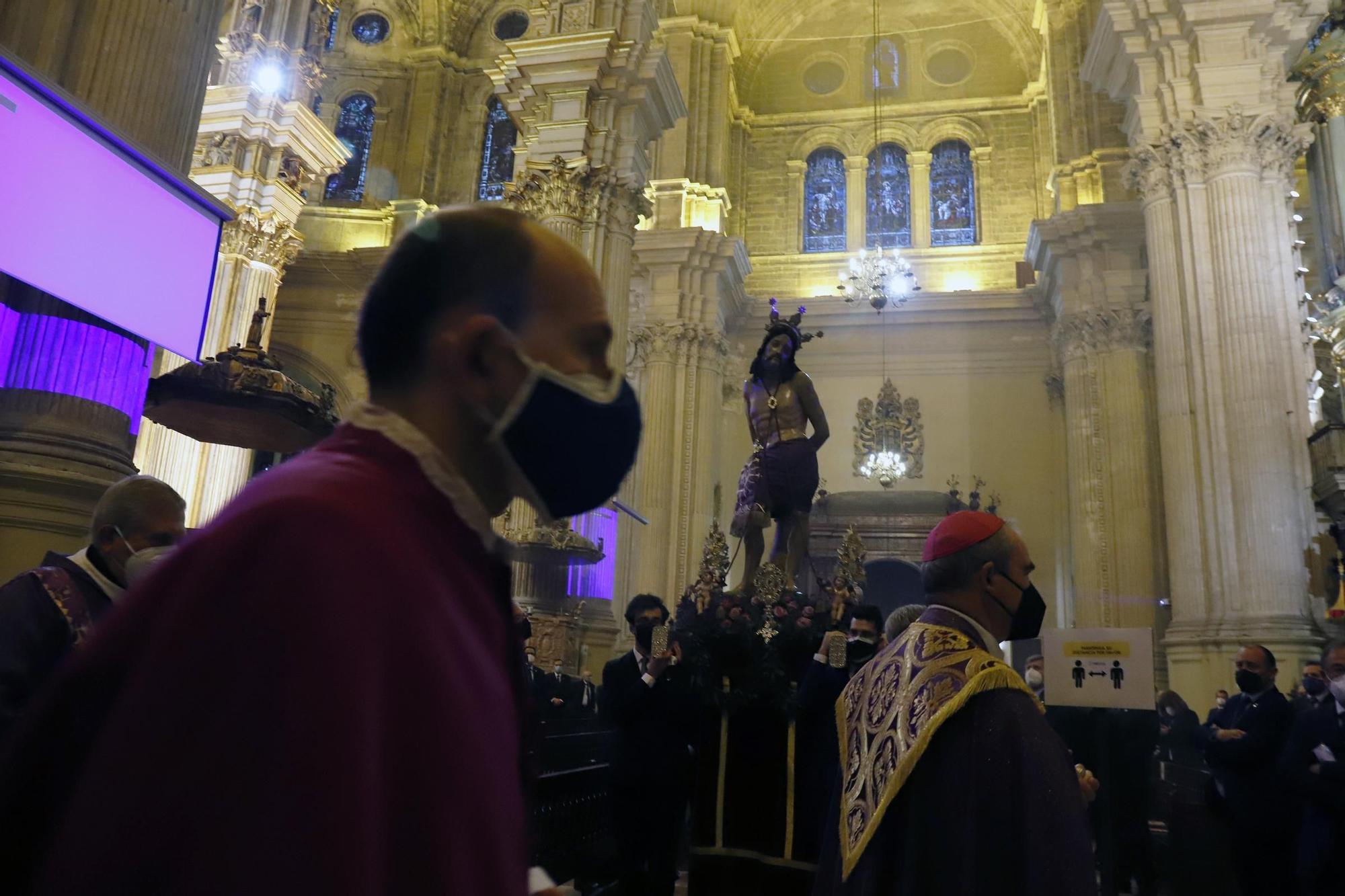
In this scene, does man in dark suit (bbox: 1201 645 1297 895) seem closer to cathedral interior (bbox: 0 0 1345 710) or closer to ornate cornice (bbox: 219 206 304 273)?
cathedral interior (bbox: 0 0 1345 710)

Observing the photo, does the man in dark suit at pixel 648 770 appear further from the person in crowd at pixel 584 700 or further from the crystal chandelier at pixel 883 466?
the crystal chandelier at pixel 883 466

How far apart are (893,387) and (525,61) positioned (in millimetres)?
11236

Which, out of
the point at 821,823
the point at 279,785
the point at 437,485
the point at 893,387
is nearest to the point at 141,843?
the point at 279,785

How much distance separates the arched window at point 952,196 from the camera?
21.4m

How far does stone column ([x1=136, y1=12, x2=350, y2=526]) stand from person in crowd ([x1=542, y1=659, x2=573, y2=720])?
9.07m

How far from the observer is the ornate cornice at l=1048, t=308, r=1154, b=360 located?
16.1 metres

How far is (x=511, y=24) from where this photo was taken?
2262cm

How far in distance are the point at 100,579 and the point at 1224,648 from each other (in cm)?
1122

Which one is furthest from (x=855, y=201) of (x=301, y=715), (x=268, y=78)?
(x=301, y=715)

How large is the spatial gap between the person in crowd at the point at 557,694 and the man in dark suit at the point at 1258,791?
4.27 meters

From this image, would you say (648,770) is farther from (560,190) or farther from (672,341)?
(672,341)

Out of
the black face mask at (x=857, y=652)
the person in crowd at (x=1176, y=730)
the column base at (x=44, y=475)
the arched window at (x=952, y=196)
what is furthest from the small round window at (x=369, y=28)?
the black face mask at (x=857, y=652)

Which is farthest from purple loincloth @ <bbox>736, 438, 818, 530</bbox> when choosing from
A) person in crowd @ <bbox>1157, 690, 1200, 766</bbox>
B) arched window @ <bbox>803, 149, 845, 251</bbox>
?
arched window @ <bbox>803, 149, 845, 251</bbox>

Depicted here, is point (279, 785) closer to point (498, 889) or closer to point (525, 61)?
point (498, 889)
